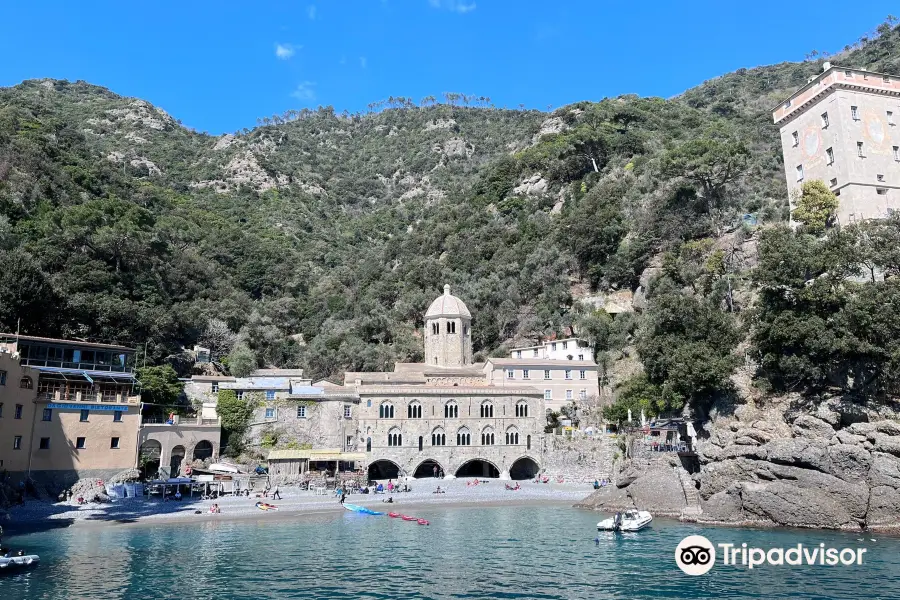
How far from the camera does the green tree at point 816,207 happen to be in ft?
149

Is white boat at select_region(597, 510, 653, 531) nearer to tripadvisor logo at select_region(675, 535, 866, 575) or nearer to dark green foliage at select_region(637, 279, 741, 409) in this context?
tripadvisor logo at select_region(675, 535, 866, 575)

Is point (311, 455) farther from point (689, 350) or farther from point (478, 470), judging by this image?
point (689, 350)

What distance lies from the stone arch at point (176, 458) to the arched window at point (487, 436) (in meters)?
22.6

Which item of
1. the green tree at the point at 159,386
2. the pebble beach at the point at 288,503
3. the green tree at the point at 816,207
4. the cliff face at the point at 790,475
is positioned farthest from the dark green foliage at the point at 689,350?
the green tree at the point at 159,386

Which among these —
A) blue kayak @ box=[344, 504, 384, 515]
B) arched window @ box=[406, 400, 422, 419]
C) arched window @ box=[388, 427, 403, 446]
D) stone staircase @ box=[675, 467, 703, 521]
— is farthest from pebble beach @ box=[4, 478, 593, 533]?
stone staircase @ box=[675, 467, 703, 521]

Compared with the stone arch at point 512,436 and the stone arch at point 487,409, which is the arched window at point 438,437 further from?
the stone arch at point 512,436

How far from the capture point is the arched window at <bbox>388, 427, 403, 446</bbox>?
5066 centimetres

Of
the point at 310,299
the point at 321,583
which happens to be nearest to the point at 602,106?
the point at 310,299

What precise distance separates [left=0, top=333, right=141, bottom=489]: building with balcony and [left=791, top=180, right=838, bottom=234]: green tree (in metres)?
48.3

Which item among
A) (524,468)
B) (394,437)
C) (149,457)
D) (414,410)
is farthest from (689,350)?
(149,457)

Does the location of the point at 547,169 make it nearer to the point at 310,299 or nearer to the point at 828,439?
the point at 310,299

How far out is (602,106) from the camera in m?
103

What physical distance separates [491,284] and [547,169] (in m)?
27.2

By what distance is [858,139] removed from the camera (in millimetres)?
45031
